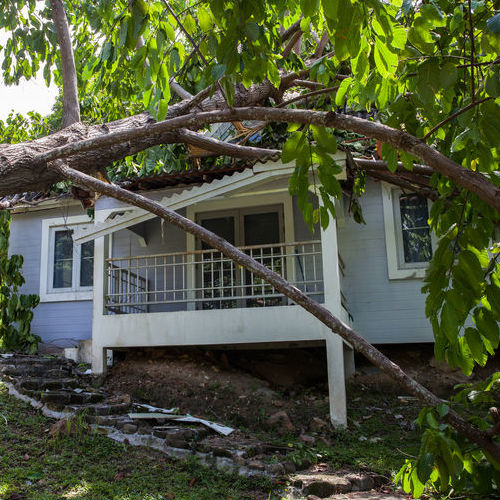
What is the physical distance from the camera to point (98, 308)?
29.4 feet

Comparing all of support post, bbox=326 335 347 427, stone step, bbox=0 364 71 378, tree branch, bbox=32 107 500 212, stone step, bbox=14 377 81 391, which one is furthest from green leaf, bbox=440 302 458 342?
stone step, bbox=0 364 71 378

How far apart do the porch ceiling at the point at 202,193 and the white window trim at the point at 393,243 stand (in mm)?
2528

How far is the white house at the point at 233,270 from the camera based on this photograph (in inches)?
316

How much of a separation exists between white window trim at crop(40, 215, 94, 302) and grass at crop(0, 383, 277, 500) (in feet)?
17.5

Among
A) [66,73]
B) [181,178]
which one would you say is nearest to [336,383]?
[181,178]

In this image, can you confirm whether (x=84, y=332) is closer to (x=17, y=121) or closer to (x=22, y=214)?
(x=22, y=214)

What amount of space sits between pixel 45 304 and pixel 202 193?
5564mm

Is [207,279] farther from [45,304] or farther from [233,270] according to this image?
[45,304]

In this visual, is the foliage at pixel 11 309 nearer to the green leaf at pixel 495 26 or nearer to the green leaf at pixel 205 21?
the green leaf at pixel 205 21

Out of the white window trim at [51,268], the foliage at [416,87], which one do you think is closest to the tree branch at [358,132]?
the foliage at [416,87]

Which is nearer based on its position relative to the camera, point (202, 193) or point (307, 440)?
point (307, 440)

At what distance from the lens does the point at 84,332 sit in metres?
11.4

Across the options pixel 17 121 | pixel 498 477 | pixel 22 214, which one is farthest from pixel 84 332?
pixel 498 477

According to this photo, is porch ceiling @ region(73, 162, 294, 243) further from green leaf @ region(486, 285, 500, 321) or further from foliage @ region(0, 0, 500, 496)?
green leaf @ region(486, 285, 500, 321)
